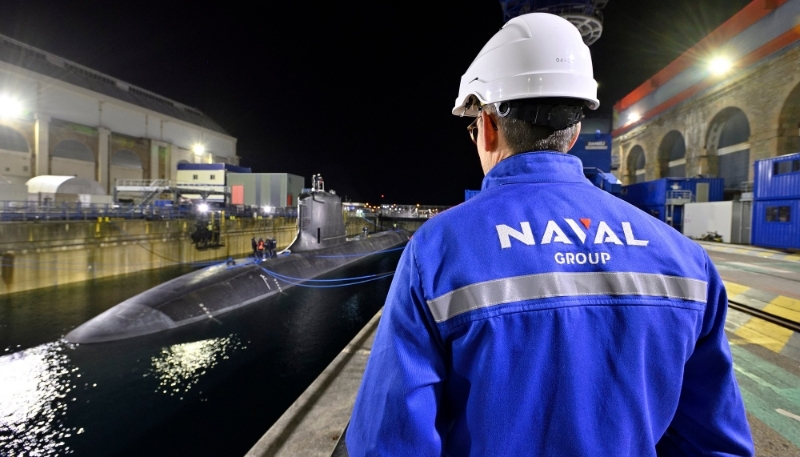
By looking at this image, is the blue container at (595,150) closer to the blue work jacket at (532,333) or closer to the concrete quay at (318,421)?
the concrete quay at (318,421)

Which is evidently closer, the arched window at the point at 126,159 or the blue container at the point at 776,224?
the blue container at the point at 776,224

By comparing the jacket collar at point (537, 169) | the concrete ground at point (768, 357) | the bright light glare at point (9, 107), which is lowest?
the concrete ground at point (768, 357)

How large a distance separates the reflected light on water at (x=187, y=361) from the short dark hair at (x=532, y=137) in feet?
27.3

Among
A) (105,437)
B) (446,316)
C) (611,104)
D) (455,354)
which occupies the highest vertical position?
(611,104)

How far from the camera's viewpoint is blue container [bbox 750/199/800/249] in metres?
14.9

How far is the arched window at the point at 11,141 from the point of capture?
83.3 ft

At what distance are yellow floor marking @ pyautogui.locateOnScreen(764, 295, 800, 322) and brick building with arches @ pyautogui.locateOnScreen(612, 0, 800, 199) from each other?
55.2 ft

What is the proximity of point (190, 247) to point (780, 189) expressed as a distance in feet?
96.8

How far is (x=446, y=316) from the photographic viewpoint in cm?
109

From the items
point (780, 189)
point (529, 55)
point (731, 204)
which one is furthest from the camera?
point (731, 204)

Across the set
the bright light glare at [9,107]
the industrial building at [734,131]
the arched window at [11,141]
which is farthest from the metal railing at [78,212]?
the industrial building at [734,131]

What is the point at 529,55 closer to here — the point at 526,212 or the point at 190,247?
the point at 526,212

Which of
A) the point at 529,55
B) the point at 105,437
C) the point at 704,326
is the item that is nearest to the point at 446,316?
the point at 704,326

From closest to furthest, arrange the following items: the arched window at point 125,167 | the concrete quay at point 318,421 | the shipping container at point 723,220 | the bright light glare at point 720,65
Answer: the concrete quay at point 318,421
the shipping container at point 723,220
the bright light glare at point 720,65
the arched window at point 125,167
